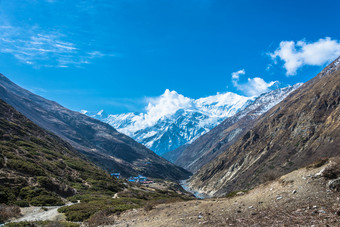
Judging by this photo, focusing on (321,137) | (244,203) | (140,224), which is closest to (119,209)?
(140,224)

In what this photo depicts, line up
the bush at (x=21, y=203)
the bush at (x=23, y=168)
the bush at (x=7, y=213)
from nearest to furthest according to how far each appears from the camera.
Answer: the bush at (x=7, y=213) < the bush at (x=21, y=203) < the bush at (x=23, y=168)

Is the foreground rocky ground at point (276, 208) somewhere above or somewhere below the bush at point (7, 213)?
below

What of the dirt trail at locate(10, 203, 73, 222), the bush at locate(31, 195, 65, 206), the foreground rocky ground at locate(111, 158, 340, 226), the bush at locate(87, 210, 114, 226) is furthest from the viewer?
the bush at locate(31, 195, 65, 206)

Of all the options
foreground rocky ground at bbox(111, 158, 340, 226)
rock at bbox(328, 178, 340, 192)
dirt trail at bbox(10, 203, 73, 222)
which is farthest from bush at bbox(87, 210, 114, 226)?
rock at bbox(328, 178, 340, 192)

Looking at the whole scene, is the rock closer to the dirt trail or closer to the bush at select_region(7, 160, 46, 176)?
the dirt trail

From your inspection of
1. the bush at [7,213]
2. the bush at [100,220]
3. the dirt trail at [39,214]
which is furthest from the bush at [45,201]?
the bush at [100,220]

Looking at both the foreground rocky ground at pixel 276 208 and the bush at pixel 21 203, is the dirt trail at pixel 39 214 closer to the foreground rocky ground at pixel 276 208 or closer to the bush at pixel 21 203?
the bush at pixel 21 203

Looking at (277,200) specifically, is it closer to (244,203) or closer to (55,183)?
(244,203)

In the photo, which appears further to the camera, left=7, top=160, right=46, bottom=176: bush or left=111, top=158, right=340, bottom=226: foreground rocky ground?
left=7, top=160, right=46, bottom=176: bush

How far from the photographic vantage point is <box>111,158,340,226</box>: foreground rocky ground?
13586 mm

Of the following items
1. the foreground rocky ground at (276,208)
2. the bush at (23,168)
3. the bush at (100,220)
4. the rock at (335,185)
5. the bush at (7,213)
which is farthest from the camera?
the bush at (23,168)

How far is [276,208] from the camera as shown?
1564 cm

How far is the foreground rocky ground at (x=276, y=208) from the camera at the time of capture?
44.6ft

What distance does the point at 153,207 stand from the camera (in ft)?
75.9
